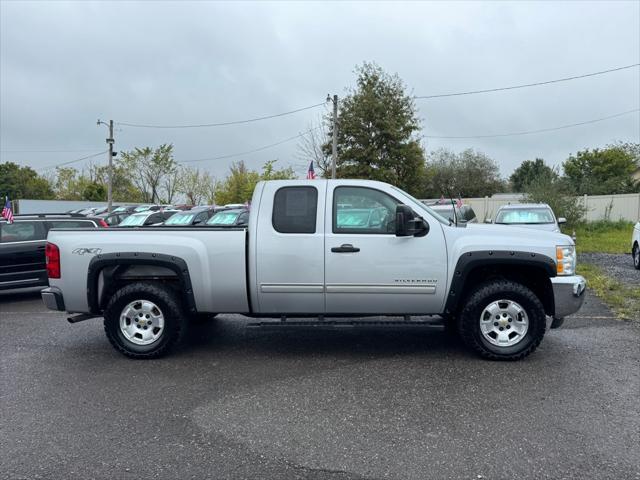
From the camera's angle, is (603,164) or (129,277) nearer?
(129,277)

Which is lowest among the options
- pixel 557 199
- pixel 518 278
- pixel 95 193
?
pixel 518 278

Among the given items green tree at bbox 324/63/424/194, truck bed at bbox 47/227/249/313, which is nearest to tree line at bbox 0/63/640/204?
green tree at bbox 324/63/424/194

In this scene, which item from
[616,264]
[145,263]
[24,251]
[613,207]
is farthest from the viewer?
[613,207]

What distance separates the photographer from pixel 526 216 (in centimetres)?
1471

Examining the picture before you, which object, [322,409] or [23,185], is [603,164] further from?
[23,185]

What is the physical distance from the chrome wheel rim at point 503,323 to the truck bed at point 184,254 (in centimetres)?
253

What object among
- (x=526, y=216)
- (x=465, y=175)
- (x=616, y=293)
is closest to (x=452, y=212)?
(x=616, y=293)

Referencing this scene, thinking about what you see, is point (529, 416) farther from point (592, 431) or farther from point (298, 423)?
point (298, 423)

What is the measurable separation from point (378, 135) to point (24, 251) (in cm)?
2263

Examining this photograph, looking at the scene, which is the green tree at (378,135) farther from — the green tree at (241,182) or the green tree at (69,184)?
the green tree at (69,184)

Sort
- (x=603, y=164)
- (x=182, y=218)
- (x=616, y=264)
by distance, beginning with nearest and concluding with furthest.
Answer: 1. (x=616, y=264)
2. (x=182, y=218)
3. (x=603, y=164)

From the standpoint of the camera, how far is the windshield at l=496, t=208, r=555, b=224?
568 inches

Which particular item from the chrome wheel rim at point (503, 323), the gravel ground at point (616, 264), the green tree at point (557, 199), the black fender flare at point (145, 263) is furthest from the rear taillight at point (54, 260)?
the green tree at point (557, 199)

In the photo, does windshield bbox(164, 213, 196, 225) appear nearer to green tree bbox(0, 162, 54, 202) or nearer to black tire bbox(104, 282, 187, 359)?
black tire bbox(104, 282, 187, 359)
